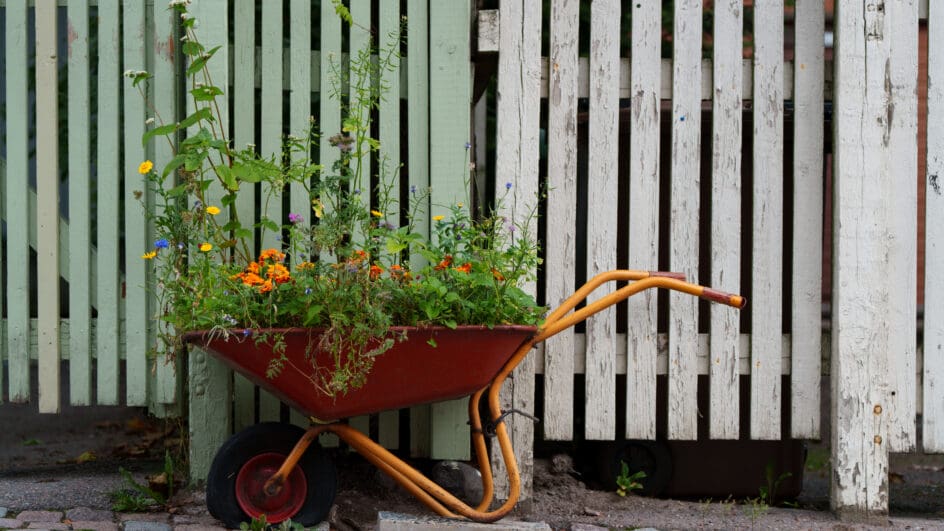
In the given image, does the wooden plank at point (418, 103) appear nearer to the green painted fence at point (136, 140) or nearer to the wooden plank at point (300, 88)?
the green painted fence at point (136, 140)

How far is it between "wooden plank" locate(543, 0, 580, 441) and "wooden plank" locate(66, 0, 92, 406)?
1.42 m

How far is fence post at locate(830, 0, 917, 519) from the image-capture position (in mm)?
3070

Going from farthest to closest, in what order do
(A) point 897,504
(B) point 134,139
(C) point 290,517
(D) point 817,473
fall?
(D) point 817,473 < (A) point 897,504 < (B) point 134,139 < (C) point 290,517

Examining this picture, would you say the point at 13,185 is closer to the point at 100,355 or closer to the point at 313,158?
the point at 100,355

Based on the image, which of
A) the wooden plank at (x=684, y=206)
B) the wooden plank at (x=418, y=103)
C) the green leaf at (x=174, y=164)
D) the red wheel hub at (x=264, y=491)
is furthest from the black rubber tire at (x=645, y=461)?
the green leaf at (x=174, y=164)

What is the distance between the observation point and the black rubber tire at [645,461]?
3.46 m

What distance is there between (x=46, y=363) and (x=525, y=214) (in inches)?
60.6

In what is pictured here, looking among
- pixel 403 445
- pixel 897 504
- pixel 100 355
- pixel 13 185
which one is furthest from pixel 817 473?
pixel 13 185

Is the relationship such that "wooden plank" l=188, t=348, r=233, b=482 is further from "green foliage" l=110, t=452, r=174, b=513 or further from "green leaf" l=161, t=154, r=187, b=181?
"green leaf" l=161, t=154, r=187, b=181

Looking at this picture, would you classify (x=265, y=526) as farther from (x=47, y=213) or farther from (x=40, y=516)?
(x=47, y=213)

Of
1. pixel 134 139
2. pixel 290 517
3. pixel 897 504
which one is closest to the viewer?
pixel 290 517

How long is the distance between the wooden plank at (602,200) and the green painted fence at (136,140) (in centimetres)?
41

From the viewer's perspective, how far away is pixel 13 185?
3072 mm

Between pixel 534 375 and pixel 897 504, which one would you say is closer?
pixel 534 375
